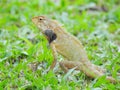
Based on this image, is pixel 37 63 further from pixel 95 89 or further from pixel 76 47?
pixel 95 89

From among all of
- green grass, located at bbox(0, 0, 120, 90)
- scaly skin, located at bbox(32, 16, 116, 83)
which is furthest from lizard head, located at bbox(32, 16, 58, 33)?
green grass, located at bbox(0, 0, 120, 90)

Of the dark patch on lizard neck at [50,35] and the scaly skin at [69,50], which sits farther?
the dark patch on lizard neck at [50,35]

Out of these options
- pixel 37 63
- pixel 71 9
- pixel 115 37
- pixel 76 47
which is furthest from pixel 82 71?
pixel 71 9

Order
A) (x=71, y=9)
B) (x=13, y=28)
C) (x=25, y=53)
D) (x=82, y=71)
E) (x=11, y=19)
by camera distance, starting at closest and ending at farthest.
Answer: (x=82, y=71) → (x=25, y=53) → (x=13, y=28) → (x=11, y=19) → (x=71, y=9)

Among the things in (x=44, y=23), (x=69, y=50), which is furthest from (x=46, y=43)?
(x=69, y=50)

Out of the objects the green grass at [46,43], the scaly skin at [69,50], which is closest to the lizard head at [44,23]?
→ the scaly skin at [69,50]

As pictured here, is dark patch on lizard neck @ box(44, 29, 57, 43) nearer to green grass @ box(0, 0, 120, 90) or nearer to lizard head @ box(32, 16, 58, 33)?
lizard head @ box(32, 16, 58, 33)

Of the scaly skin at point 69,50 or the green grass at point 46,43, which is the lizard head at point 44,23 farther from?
the green grass at point 46,43
